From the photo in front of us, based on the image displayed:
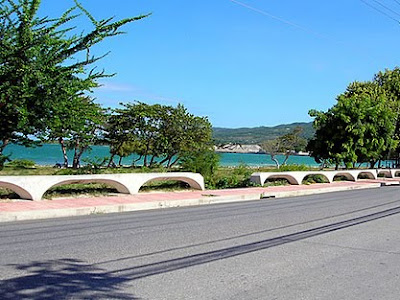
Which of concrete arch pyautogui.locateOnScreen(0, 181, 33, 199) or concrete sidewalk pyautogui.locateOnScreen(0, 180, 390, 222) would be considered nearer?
concrete sidewalk pyautogui.locateOnScreen(0, 180, 390, 222)

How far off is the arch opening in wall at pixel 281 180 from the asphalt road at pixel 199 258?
43.6 feet

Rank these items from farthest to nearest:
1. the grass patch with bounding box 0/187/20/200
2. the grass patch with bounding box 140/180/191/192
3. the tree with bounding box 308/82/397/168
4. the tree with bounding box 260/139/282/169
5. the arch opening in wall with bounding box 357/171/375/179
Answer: the tree with bounding box 260/139/282/169 < the arch opening in wall with bounding box 357/171/375/179 < the tree with bounding box 308/82/397/168 < the grass patch with bounding box 140/180/191/192 < the grass patch with bounding box 0/187/20/200

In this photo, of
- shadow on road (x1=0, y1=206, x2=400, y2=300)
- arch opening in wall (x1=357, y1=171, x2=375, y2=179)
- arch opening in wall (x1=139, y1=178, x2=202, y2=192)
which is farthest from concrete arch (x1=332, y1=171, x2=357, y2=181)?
shadow on road (x1=0, y1=206, x2=400, y2=300)

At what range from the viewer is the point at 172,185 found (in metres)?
20.5

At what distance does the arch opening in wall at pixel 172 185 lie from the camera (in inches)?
753

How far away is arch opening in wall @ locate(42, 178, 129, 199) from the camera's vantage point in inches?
590

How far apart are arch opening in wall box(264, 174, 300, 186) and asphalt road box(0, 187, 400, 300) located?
13.3m

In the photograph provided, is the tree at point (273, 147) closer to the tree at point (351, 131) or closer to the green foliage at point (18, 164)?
the tree at point (351, 131)

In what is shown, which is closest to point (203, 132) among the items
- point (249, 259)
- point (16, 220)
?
point (16, 220)

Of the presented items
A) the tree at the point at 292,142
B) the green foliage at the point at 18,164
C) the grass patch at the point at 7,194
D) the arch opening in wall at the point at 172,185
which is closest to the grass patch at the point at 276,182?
the arch opening in wall at the point at 172,185

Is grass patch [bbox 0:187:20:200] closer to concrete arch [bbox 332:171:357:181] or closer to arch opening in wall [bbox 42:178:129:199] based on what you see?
arch opening in wall [bbox 42:178:129:199]

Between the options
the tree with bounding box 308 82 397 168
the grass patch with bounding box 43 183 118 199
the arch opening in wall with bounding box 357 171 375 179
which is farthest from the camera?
the arch opening in wall with bounding box 357 171 375 179

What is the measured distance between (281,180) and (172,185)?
344 inches

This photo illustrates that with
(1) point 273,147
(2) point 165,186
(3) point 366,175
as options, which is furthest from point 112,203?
(1) point 273,147
